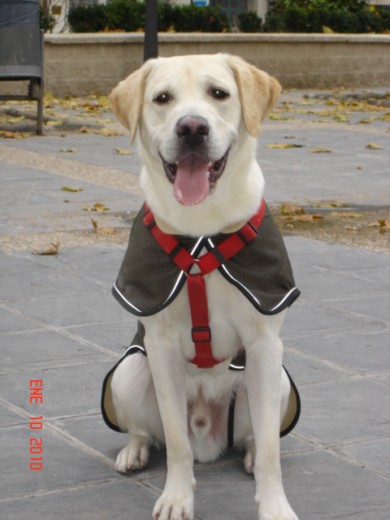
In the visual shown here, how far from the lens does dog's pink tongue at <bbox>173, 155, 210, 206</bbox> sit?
3.64 meters

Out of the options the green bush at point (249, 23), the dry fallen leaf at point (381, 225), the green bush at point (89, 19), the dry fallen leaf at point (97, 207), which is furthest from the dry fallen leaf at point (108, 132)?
the green bush at point (249, 23)

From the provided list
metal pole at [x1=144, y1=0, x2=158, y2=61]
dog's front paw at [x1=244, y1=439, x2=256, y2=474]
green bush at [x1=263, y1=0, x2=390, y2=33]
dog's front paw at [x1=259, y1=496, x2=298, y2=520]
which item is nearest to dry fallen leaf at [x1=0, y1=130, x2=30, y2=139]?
metal pole at [x1=144, y1=0, x2=158, y2=61]

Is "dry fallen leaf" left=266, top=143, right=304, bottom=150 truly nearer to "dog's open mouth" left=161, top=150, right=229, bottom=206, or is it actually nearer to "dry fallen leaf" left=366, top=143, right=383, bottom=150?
"dry fallen leaf" left=366, top=143, right=383, bottom=150

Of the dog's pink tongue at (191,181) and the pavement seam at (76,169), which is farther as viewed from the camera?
the pavement seam at (76,169)

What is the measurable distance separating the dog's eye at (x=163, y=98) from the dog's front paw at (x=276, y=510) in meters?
1.30

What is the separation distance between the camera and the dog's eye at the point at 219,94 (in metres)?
3.64

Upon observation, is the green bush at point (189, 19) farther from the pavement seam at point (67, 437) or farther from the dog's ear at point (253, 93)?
the dog's ear at point (253, 93)

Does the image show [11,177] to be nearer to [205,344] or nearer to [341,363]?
[341,363]

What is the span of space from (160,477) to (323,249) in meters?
3.90

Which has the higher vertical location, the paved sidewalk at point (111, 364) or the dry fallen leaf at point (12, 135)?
the paved sidewalk at point (111, 364)

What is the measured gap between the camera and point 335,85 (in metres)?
22.2

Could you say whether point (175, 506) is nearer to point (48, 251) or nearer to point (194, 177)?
point (194, 177)

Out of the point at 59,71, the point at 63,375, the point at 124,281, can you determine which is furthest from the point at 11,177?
the point at 59,71

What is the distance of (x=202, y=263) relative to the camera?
3650mm
